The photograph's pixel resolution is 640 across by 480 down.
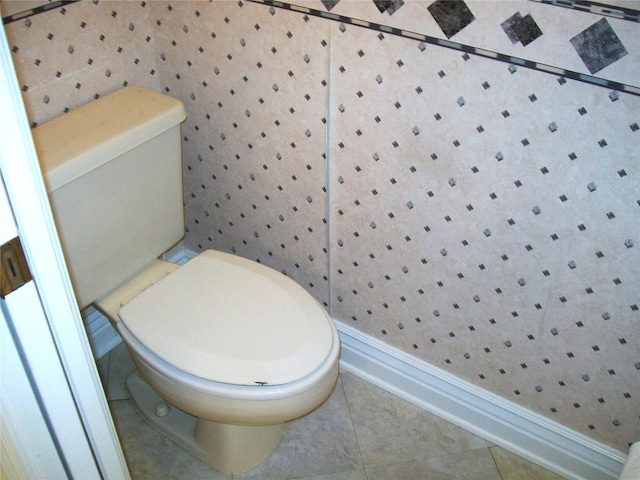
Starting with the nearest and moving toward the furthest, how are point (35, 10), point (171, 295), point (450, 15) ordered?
point (450, 15), point (35, 10), point (171, 295)

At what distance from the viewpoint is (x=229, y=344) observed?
1292 millimetres

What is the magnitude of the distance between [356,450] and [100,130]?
0.99 meters

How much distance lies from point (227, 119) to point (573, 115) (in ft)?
2.72

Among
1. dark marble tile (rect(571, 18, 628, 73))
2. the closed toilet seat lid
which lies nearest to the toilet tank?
the closed toilet seat lid

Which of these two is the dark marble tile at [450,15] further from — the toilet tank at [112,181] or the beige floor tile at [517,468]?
the beige floor tile at [517,468]

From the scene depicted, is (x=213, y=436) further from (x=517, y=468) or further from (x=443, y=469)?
(x=517, y=468)

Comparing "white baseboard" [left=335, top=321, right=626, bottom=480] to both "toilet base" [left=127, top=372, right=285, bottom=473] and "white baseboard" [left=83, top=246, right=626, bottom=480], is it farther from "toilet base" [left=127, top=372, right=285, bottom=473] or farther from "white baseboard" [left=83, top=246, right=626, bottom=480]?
"toilet base" [left=127, top=372, right=285, bottom=473]

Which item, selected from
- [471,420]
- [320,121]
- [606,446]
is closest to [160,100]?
[320,121]

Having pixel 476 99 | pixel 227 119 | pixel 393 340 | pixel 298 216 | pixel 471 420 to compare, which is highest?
pixel 476 99

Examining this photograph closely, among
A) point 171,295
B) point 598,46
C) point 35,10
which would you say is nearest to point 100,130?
point 35,10

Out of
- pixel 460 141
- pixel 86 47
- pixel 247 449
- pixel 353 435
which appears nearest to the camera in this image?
pixel 460 141

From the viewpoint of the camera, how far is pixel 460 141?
126cm

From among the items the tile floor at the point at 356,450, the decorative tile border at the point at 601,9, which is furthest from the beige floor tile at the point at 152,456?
the decorative tile border at the point at 601,9

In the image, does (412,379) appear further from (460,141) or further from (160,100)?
(160,100)
